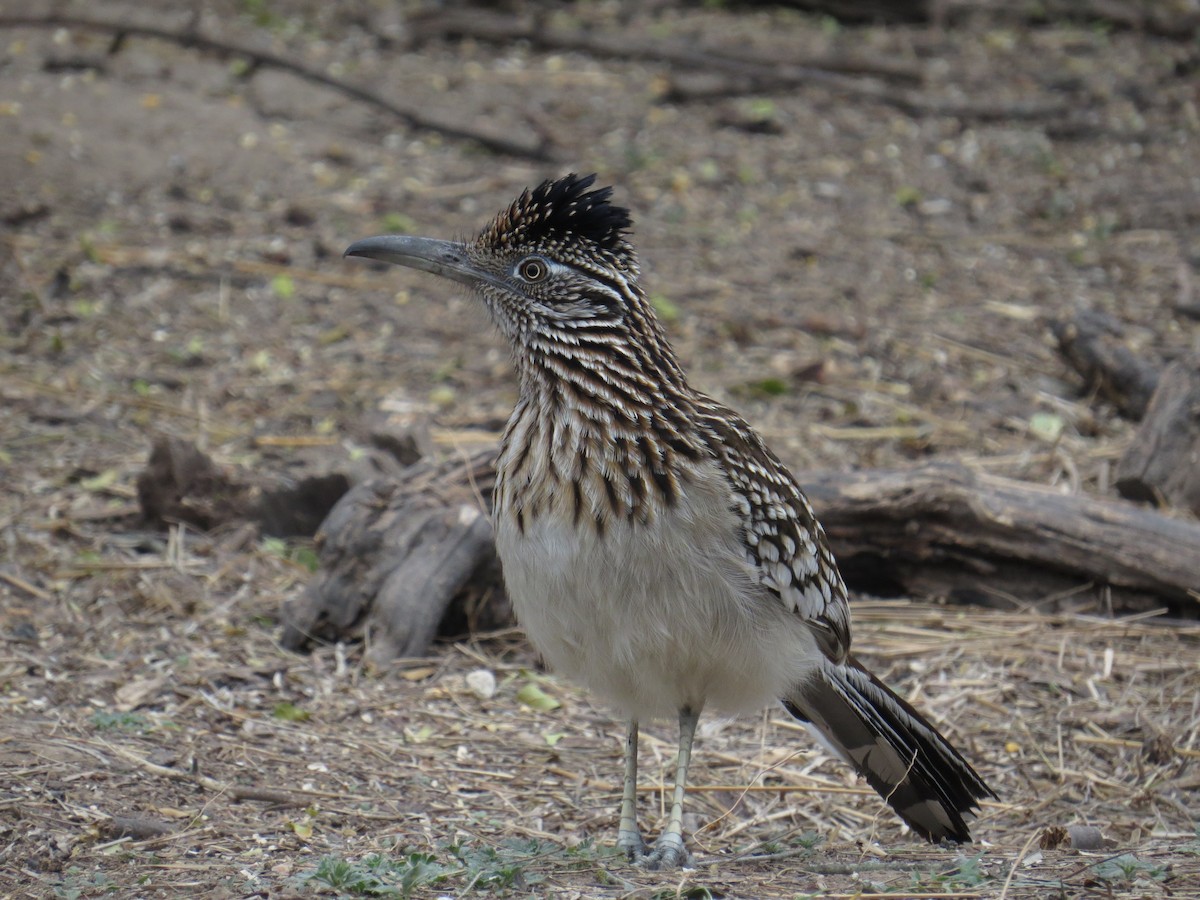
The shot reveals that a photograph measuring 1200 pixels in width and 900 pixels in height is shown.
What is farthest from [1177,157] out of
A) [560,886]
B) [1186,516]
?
[560,886]

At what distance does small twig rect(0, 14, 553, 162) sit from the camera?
10609 millimetres

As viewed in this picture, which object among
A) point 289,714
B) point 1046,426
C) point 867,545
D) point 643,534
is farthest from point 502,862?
point 1046,426

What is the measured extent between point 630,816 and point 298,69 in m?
7.96

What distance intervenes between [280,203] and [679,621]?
669cm

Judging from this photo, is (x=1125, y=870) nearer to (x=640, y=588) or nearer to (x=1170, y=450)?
(x=640, y=588)

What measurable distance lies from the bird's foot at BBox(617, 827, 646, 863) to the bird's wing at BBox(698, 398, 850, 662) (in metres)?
0.82

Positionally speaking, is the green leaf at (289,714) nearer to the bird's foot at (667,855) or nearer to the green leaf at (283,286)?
the bird's foot at (667,855)

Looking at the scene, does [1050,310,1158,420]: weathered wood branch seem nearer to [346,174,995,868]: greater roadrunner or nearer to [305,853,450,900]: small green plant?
[346,174,995,868]: greater roadrunner

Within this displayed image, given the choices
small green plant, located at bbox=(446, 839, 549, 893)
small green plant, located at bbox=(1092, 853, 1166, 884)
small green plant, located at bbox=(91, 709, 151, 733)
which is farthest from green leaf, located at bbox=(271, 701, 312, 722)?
small green plant, located at bbox=(1092, 853, 1166, 884)

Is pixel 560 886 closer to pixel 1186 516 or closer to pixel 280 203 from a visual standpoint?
pixel 1186 516

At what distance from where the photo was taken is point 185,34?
1079 cm

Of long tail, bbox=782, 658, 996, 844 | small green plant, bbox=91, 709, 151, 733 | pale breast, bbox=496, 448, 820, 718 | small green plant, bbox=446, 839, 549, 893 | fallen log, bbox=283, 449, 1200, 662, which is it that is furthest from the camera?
fallen log, bbox=283, 449, 1200, 662

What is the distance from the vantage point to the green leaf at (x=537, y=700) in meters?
5.40

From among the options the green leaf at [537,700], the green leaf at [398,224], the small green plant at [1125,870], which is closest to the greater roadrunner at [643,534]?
the small green plant at [1125,870]
